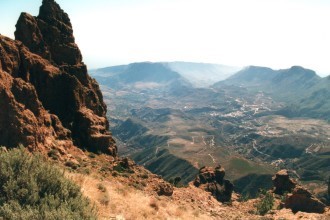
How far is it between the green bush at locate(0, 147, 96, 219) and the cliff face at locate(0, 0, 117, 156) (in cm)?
1950

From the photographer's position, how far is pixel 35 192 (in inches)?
741

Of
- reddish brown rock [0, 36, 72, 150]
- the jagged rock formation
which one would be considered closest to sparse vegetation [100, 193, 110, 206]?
reddish brown rock [0, 36, 72, 150]

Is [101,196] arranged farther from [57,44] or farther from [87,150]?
[57,44]

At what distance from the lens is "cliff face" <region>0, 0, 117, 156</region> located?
42531 mm

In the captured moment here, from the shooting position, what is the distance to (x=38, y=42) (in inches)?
2655

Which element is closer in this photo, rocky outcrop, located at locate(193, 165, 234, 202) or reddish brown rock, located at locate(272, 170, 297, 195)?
rocky outcrop, located at locate(193, 165, 234, 202)

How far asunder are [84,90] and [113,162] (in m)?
17.0

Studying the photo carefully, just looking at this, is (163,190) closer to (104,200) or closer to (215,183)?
(104,200)

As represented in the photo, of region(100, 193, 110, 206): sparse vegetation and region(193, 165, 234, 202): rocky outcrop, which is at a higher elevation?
region(100, 193, 110, 206): sparse vegetation

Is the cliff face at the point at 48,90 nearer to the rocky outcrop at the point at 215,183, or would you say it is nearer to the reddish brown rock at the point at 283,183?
the rocky outcrop at the point at 215,183

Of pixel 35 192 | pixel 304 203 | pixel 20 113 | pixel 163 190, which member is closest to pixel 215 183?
pixel 304 203

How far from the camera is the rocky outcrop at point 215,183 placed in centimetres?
9043

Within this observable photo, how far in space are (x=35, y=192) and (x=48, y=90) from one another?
4612 cm

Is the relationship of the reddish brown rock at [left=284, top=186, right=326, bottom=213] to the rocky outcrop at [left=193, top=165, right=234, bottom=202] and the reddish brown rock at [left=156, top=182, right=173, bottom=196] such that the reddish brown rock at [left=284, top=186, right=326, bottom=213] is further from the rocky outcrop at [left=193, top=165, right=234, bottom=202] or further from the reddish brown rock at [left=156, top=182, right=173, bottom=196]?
the rocky outcrop at [left=193, top=165, right=234, bottom=202]
